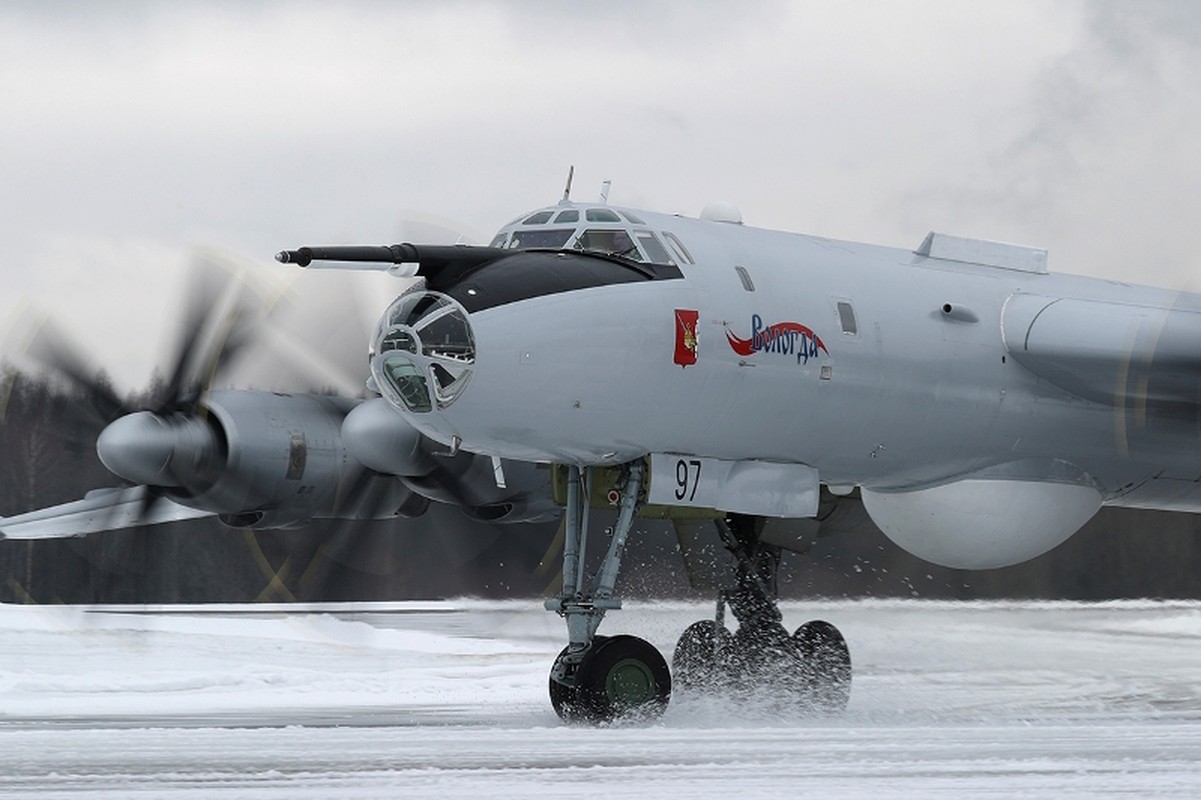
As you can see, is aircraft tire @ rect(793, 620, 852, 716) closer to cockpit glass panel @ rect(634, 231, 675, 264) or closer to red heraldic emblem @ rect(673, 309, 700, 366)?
red heraldic emblem @ rect(673, 309, 700, 366)

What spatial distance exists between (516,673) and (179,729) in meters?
5.60

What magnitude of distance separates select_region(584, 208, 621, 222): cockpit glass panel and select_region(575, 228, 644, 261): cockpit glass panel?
12 cm

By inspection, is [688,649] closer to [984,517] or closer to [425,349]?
[984,517]

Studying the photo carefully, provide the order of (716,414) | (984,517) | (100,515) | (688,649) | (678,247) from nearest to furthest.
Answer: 1. (716,414)
2. (678,247)
3. (984,517)
4. (688,649)
5. (100,515)

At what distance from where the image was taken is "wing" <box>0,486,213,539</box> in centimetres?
1540

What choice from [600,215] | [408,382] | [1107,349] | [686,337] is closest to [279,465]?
[408,382]

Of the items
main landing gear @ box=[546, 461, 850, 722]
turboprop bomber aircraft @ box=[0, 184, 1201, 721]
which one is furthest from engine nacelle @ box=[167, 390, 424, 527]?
main landing gear @ box=[546, 461, 850, 722]

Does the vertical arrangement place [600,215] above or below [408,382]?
above

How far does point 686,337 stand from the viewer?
11172 mm

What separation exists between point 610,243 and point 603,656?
9.32 ft

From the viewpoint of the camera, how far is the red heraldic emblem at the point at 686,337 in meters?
11.1

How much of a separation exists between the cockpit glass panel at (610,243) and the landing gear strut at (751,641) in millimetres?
3352

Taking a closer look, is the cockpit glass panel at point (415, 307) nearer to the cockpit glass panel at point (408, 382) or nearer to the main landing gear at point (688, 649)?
the cockpit glass panel at point (408, 382)

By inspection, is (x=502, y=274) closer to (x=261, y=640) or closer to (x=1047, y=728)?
(x=1047, y=728)
